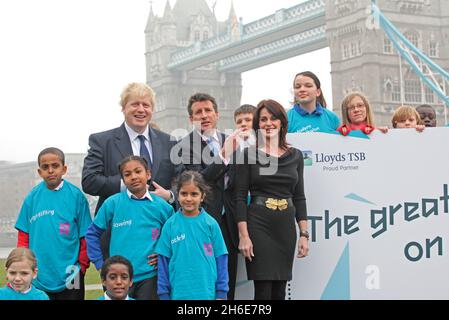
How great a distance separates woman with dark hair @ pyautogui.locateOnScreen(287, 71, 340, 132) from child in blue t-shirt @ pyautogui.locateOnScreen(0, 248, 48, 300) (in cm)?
175

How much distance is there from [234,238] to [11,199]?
64.9 m

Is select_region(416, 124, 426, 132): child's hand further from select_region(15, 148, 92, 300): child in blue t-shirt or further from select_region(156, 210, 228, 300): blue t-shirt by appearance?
select_region(15, 148, 92, 300): child in blue t-shirt

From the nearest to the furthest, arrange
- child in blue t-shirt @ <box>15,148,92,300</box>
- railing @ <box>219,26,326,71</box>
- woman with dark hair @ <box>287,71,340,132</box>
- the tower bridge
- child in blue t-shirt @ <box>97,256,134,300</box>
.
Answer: child in blue t-shirt @ <box>97,256,134,300</box> < child in blue t-shirt @ <box>15,148,92,300</box> < woman with dark hair @ <box>287,71,340,132</box> < the tower bridge < railing @ <box>219,26,326,71</box>

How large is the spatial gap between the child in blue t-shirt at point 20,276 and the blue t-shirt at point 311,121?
1735 mm

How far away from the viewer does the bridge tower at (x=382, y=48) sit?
162 ft

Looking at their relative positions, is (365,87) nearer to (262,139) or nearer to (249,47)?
(249,47)

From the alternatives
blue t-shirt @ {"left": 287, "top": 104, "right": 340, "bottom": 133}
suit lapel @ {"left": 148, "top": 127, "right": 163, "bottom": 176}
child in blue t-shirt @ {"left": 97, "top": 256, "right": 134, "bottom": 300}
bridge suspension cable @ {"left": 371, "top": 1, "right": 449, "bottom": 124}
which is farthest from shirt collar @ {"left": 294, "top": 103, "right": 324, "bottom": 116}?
bridge suspension cable @ {"left": 371, "top": 1, "right": 449, "bottom": 124}

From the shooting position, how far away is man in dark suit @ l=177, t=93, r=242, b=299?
166 inches

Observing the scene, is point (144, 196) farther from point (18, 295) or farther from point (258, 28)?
point (258, 28)

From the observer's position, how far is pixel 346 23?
5212 cm

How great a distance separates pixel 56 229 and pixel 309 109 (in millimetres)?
1611

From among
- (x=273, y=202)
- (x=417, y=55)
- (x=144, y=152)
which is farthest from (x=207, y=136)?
(x=417, y=55)

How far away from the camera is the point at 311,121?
4.73 m
